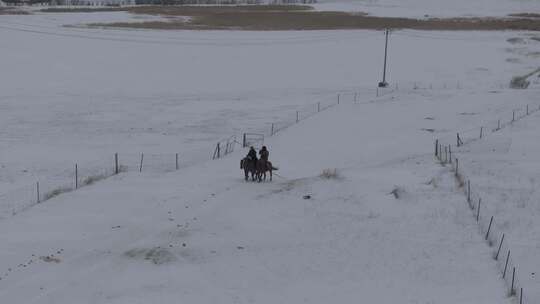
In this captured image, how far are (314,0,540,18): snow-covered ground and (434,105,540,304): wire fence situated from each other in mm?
94495

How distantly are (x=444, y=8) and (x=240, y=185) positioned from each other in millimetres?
137707

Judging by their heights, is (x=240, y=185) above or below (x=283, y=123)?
above

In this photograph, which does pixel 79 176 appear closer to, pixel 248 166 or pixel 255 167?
pixel 248 166

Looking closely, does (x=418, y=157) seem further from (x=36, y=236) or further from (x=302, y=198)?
(x=36, y=236)

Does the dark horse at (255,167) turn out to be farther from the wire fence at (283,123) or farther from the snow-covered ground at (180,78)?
the snow-covered ground at (180,78)

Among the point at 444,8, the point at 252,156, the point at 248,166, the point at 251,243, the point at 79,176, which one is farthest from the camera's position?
the point at 444,8

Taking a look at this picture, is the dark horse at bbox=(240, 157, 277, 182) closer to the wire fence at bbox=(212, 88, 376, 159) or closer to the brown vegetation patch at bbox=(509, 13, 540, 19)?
the wire fence at bbox=(212, 88, 376, 159)

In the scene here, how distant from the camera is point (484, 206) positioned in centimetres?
2336

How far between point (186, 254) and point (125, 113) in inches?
1130

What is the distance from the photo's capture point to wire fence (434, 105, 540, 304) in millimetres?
17552

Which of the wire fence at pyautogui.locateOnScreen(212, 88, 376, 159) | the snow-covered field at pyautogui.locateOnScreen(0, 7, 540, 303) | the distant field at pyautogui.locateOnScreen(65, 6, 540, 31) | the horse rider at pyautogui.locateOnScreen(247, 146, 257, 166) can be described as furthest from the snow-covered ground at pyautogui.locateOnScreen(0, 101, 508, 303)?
the distant field at pyautogui.locateOnScreen(65, 6, 540, 31)

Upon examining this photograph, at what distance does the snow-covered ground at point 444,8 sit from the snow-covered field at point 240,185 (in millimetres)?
63683

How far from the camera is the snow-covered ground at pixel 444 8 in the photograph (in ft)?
443

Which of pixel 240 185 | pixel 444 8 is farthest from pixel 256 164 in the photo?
pixel 444 8
